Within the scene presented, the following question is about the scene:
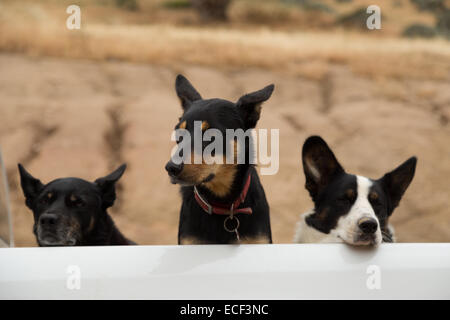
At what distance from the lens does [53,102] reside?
12375mm

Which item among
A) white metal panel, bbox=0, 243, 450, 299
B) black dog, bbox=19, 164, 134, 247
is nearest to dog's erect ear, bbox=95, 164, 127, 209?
black dog, bbox=19, 164, 134, 247

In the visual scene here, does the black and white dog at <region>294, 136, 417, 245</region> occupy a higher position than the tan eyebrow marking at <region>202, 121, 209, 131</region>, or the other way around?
the tan eyebrow marking at <region>202, 121, 209, 131</region>

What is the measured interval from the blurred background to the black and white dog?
674cm

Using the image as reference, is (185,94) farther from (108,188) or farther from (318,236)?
(318,236)

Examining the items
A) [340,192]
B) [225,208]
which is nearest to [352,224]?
[340,192]

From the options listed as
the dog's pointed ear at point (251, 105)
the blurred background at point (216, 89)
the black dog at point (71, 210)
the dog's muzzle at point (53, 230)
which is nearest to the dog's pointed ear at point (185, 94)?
the dog's pointed ear at point (251, 105)

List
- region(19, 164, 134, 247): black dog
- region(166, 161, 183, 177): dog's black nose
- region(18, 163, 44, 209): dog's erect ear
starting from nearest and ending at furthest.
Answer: region(166, 161, 183, 177): dog's black nose < region(19, 164, 134, 247): black dog < region(18, 163, 44, 209): dog's erect ear

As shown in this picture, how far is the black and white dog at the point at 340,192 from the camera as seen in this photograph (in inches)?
99.2

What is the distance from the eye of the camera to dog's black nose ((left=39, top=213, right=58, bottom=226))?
8.88ft

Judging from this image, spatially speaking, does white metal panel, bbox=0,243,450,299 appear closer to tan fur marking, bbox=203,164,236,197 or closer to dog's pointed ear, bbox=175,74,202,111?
tan fur marking, bbox=203,164,236,197

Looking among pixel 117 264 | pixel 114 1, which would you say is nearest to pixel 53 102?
pixel 114 1

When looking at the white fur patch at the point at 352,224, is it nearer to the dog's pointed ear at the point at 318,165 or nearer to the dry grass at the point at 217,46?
the dog's pointed ear at the point at 318,165

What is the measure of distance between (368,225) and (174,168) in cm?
75
